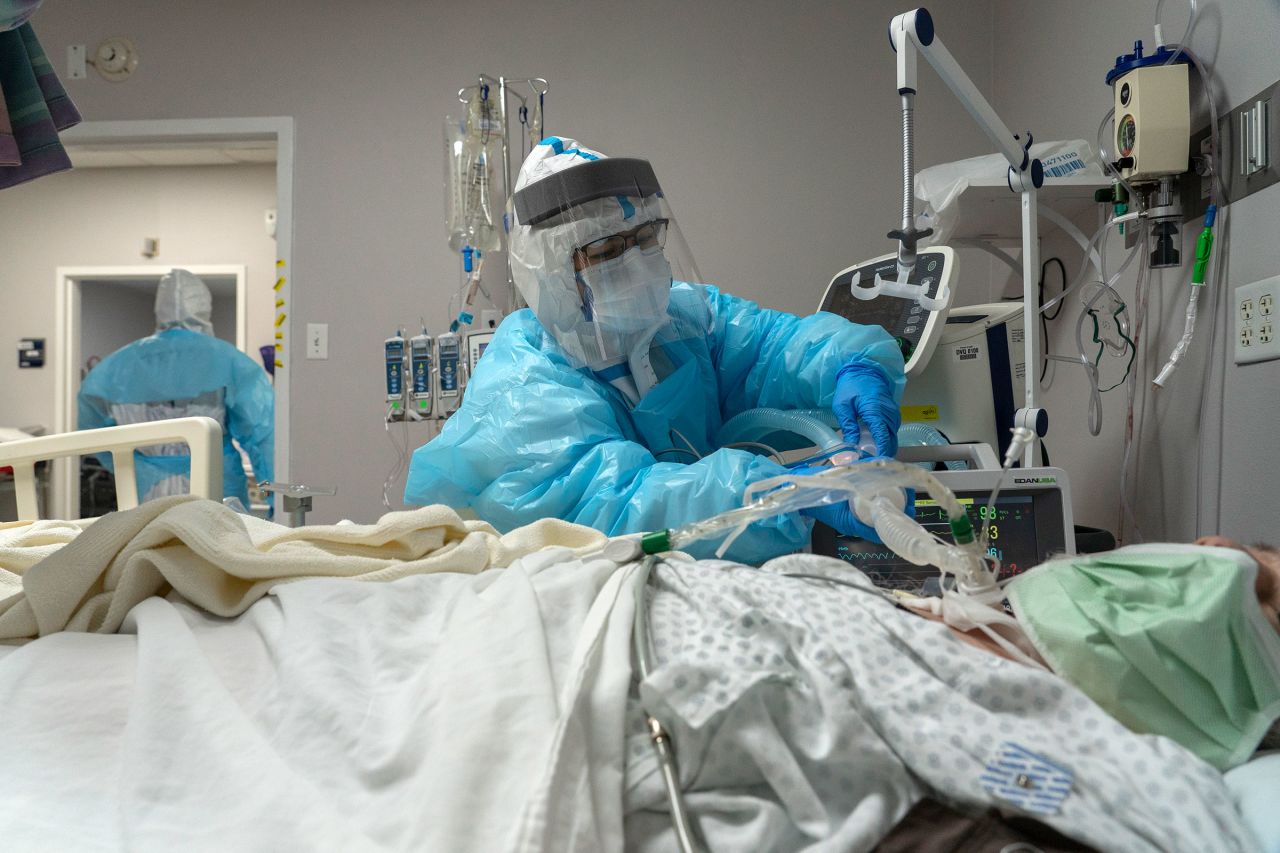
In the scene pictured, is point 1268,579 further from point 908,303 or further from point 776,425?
point 908,303

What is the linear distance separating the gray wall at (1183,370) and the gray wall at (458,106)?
0.60m

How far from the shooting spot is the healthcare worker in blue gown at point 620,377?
5.38 feet

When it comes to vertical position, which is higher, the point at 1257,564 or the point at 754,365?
the point at 754,365

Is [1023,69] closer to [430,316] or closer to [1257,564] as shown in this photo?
[430,316]

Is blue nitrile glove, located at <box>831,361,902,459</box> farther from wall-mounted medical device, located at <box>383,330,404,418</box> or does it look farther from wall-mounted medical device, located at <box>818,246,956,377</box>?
wall-mounted medical device, located at <box>383,330,404,418</box>

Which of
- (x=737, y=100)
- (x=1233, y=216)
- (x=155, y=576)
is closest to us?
(x=155, y=576)

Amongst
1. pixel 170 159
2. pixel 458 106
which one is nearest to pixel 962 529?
pixel 458 106

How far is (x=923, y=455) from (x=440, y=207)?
2.07 m

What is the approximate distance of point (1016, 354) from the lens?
82.5 inches

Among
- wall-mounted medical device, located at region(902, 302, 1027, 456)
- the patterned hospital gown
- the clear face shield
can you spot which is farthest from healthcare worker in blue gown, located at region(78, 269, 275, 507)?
the patterned hospital gown

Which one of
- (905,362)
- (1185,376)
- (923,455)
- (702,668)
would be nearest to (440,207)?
(905,362)

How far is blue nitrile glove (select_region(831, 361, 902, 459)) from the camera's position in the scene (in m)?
1.75

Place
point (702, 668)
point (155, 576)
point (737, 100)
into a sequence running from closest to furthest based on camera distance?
point (702, 668) < point (155, 576) < point (737, 100)

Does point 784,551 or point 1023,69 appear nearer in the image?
point 784,551
